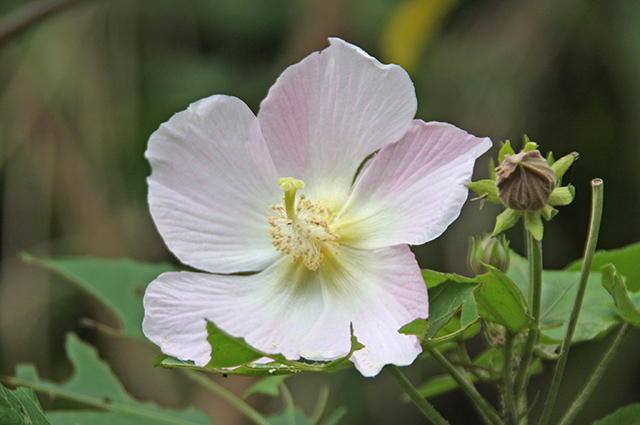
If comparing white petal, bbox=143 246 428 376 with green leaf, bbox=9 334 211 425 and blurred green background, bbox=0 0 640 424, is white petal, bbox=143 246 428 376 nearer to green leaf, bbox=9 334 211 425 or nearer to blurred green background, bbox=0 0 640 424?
green leaf, bbox=9 334 211 425

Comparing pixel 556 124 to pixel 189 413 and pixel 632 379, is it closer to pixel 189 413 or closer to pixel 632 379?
pixel 632 379

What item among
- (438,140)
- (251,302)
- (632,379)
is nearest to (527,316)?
(438,140)

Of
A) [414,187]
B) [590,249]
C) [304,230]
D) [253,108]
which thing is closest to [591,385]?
[590,249]

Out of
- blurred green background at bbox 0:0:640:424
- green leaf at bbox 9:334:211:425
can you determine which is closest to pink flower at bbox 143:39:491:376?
green leaf at bbox 9:334:211:425

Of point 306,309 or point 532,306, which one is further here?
point 306,309

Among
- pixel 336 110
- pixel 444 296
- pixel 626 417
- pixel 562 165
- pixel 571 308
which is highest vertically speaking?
pixel 336 110

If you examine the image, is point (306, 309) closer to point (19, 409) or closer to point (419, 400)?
point (419, 400)
